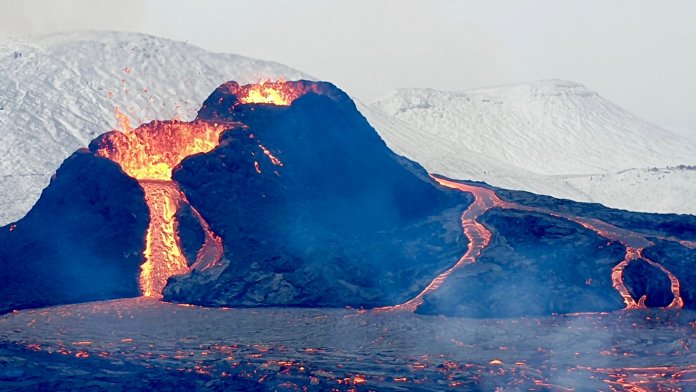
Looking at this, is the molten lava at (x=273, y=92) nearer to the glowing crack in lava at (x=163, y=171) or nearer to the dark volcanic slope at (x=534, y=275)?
the glowing crack in lava at (x=163, y=171)

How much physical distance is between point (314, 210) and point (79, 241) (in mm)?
16915

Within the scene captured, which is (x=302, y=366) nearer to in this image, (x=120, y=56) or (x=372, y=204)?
(x=372, y=204)

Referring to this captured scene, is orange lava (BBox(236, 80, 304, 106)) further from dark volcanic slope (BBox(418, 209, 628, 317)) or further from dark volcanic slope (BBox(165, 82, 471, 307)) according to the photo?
dark volcanic slope (BBox(418, 209, 628, 317))

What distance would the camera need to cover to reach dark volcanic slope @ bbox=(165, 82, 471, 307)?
202ft

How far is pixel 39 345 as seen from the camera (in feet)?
153

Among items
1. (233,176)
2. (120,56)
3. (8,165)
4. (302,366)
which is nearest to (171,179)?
(233,176)

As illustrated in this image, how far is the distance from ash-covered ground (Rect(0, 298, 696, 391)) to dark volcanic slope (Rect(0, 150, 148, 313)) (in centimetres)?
285

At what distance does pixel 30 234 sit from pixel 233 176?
48.7 feet

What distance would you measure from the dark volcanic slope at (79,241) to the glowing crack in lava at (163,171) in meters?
1.08

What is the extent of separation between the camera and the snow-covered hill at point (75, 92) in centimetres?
14212

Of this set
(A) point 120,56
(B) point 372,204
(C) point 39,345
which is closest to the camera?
(C) point 39,345

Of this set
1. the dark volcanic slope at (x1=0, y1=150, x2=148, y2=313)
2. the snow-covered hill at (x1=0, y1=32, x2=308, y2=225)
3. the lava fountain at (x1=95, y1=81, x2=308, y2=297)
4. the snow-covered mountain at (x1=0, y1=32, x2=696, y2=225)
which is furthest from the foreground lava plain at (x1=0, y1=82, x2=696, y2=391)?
the snow-covered mountain at (x1=0, y1=32, x2=696, y2=225)

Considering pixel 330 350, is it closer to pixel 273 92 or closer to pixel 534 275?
pixel 534 275

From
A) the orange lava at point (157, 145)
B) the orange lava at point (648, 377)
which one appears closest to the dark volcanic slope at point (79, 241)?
the orange lava at point (157, 145)
